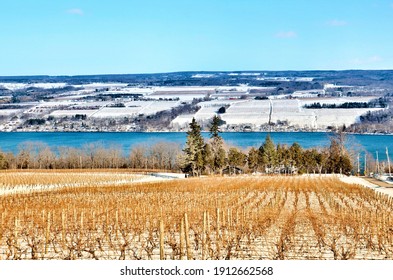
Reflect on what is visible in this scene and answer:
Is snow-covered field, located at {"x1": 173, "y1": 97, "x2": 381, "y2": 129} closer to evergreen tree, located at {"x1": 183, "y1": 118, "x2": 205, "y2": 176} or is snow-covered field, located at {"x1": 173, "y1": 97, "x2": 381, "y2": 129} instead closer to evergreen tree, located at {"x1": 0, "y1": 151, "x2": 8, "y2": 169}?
evergreen tree, located at {"x1": 0, "y1": 151, "x2": 8, "y2": 169}

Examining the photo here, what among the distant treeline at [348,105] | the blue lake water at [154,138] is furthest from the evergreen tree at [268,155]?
the distant treeline at [348,105]

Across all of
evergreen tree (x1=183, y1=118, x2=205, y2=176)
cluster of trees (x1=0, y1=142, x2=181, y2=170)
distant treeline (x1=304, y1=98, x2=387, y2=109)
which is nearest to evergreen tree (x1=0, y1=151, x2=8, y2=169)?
cluster of trees (x1=0, y1=142, x2=181, y2=170)

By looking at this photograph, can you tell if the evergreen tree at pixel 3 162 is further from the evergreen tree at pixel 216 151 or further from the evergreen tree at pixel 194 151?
the evergreen tree at pixel 216 151

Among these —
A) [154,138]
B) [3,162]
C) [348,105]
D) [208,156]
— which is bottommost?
[154,138]

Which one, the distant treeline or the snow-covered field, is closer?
the snow-covered field

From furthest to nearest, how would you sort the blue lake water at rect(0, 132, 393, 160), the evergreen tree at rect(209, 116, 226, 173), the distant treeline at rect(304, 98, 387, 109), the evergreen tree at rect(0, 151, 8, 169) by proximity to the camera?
the distant treeline at rect(304, 98, 387, 109) → the blue lake water at rect(0, 132, 393, 160) → the evergreen tree at rect(0, 151, 8, 169) → the evergreen tree at rect(209, 116, 226, 173)

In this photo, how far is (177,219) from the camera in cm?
1348

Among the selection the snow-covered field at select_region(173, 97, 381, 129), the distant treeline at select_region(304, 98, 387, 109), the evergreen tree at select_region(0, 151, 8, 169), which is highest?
the evergreen tree at select_region(0, 151, 8, 169)

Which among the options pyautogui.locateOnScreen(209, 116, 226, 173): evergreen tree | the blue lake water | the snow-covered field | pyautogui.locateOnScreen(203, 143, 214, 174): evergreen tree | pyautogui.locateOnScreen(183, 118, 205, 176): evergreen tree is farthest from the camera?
the snow-covered field

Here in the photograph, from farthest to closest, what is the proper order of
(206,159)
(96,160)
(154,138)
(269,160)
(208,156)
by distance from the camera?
1. (154,138)
2. (96,160)
3. (269,160)
4. (208,156)
5. (206,159)

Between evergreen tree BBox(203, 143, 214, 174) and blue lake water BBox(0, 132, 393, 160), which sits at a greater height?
evergreen tree BBox(203, 143, 214, 174)

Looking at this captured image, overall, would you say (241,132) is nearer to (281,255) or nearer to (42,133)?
(42,133)

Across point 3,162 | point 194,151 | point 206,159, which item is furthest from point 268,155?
point 3,162

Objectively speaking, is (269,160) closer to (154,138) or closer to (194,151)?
(194,151)
